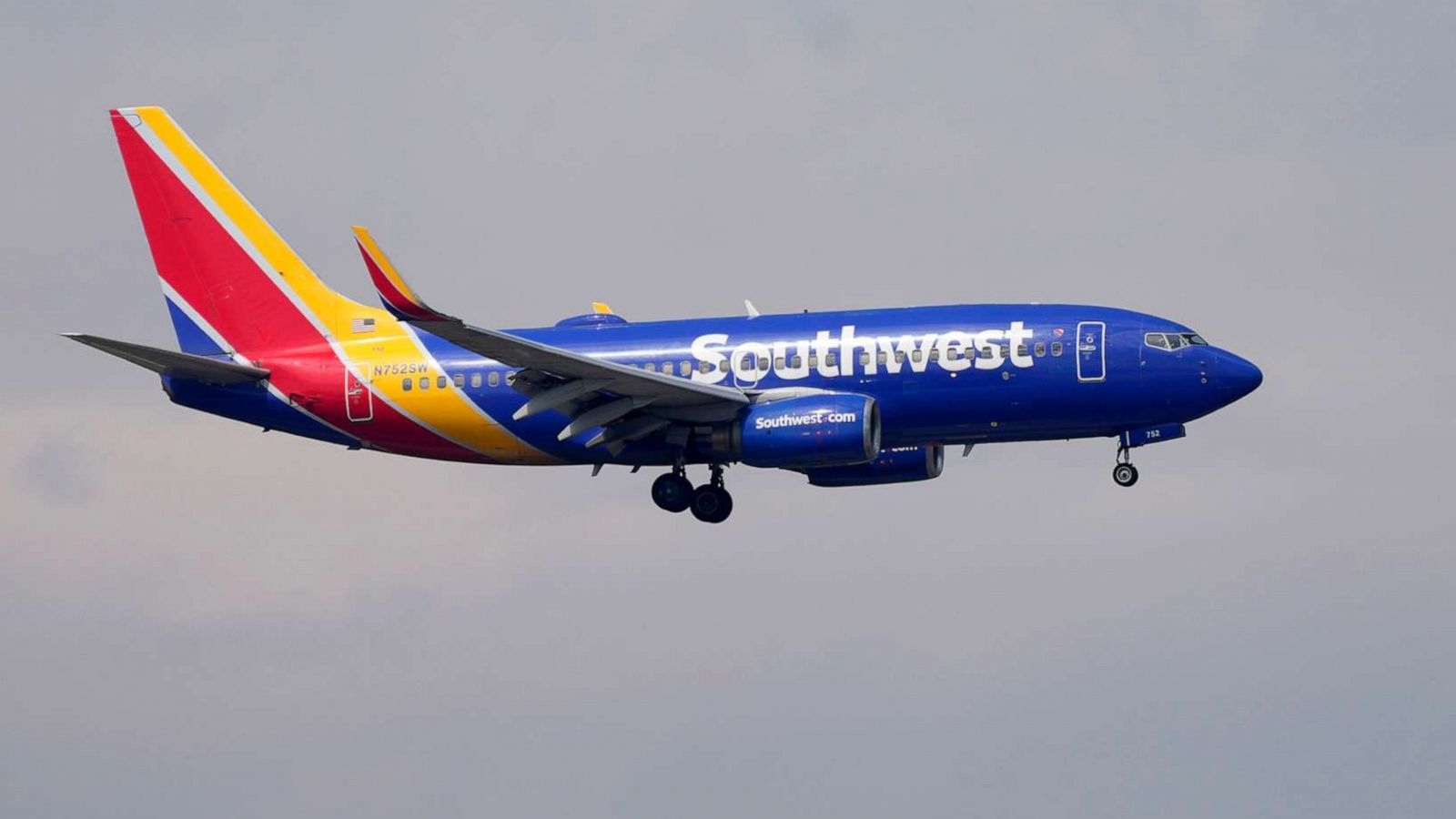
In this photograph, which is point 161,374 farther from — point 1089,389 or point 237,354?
point 1089,389

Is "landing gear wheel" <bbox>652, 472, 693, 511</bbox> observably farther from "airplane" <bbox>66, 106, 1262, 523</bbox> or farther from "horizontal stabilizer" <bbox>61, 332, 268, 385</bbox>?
"horizontal stabilizer" <bbox>61, 332, 268, 385</bbox>

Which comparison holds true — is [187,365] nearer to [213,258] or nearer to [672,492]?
[213,258]

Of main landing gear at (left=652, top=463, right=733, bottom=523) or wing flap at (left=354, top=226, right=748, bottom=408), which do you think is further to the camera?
main landing gear at (left=652, top=463, right=733, bottom=523)

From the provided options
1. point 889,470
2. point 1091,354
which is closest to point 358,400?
point 889,470

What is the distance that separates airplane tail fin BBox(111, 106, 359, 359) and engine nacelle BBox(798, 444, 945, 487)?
→ 13812 millimetres

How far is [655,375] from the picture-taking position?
58750 millimetres

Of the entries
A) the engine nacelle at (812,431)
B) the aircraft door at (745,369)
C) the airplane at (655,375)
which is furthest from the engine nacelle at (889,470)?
the engine nacelle at (812,431)

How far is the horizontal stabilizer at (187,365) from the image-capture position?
61625 mm

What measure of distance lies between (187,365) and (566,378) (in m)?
11.2

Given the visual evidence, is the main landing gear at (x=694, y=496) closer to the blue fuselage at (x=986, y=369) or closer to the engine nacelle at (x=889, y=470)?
the blue fuselage at (x=986, y=369)

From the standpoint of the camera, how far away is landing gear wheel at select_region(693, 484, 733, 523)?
62.8 meters

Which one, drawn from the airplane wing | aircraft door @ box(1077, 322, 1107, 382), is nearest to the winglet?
the airplane wing

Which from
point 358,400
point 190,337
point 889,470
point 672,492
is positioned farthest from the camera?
point 190,337

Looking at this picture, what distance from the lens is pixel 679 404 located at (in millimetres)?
60062
